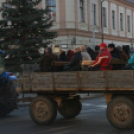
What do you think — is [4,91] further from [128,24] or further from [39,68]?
[128,24]

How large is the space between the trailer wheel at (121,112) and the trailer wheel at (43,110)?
1.66 m

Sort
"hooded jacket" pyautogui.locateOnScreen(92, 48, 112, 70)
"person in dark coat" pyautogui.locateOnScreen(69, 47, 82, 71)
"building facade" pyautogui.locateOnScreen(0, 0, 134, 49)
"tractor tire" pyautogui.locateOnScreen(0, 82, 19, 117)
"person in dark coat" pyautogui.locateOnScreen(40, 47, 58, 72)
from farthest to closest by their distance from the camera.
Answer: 1. "building facade" pyautogui.locateOnScreen(0, 0, 134, 49)
2. "tractor tire" pyautogui.locateOnScreen(0, 82, 19, 117)
3. "person in dark coat" pyautogui.locateOnScreen(40, 47, 58, 72)
4. "person in dark coat" pyautogui.locateOnScreen(69, 47, 82, 71)
5. "hooded jacket" pyautogui.locateOnScreen(92, 48, 112, 70)

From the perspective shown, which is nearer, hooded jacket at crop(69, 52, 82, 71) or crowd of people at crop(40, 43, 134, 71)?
crowd of people at crop(40, 43, 134, 71)

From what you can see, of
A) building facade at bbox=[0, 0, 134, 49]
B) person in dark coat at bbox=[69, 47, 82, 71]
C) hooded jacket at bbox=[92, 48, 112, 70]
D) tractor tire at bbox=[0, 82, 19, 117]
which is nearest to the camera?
hooded jacket at bbox=[92, 48, 112, 70]

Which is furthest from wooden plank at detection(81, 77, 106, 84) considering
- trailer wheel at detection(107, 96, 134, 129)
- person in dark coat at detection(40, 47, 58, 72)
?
person in dark coat at detection(40, 47, 58, 72)

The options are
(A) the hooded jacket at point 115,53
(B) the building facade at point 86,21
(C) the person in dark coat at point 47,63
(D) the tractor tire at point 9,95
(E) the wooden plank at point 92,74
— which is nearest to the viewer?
(E) the wooden plank at point 92,74

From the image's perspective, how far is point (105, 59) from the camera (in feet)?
30.6

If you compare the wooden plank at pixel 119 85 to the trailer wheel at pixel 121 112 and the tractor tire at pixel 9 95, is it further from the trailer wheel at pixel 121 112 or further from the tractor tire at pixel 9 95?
the tractor tire at pixel 9 95

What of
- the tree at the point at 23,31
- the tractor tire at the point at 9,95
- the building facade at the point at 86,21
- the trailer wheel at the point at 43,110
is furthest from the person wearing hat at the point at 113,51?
the building facade at the point at 86,21

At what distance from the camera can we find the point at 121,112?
8.55 meters

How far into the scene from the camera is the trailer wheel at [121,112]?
8445 mm

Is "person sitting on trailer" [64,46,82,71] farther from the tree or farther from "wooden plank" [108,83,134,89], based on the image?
the tree

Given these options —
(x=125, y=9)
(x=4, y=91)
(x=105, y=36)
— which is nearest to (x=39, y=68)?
(x=4, y=91)

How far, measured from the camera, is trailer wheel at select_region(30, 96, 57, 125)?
9.58m
